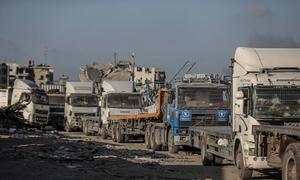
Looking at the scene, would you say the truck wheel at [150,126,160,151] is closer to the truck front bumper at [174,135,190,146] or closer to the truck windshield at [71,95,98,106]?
the truck front bumper at [174,135,190,146]

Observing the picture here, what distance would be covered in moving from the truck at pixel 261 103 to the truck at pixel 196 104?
20.2 feet

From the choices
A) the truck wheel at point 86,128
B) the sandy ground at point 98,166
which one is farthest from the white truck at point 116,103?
the sandy ground at point 98,166

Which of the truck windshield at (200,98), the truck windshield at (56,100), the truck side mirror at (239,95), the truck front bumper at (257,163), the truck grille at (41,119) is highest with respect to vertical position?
the truck windshield at (56,100)

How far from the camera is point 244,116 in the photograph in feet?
45.7

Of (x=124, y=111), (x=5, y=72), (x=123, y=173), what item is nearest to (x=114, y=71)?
(x=124, y=111)

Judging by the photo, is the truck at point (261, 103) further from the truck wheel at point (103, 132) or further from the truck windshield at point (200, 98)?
the truck wheel at point (103, 132)

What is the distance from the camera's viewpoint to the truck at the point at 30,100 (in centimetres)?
4288

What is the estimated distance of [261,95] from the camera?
44.4ft

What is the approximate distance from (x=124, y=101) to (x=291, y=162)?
22889 mm

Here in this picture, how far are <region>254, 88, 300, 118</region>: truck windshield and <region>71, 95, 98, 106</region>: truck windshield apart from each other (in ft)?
93.1

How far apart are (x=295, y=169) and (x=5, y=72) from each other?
6880 centimetres

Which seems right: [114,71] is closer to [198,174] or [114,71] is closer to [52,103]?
[52,103]

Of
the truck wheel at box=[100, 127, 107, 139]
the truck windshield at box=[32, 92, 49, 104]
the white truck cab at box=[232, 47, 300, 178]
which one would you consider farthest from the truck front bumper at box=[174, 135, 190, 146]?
the truck windshield at box=[32, 92, 49, 104]

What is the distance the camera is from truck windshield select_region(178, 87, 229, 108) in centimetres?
2158
